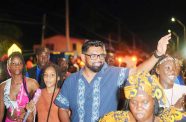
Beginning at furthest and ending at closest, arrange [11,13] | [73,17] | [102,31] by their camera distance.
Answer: [102,31] → [73,17] → [11,13]

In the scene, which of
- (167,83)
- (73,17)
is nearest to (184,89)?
(167,83)

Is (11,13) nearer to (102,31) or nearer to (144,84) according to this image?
(102,31)

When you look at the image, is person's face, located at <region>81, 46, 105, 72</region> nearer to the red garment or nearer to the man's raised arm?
the man's raised arm

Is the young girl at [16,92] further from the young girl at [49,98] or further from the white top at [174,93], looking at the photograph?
the white top at [174,93]

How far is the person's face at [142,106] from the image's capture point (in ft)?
11.5

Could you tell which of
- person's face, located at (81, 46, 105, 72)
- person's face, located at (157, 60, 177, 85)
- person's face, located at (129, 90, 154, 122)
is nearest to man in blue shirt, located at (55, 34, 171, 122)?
person's face, located at (81, 46, 105, 72)

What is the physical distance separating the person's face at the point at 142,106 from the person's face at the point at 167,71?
1.74m

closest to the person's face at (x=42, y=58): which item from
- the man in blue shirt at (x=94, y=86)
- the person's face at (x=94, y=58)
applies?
the man in blue shirt at (x=94, y=86)

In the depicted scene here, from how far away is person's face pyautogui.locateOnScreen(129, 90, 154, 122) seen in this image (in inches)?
138

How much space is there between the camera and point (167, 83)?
5.25 m

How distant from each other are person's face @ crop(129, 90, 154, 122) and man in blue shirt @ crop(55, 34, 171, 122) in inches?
47.9

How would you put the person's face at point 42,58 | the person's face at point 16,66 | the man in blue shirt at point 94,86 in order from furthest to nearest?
the person's face at point 42,58 < the person's face at point 16,66 < the man in blue shirt at point 94,86

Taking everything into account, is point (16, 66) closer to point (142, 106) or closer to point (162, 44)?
point (162, 44)

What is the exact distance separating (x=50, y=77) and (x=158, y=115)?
2930 millimetres
